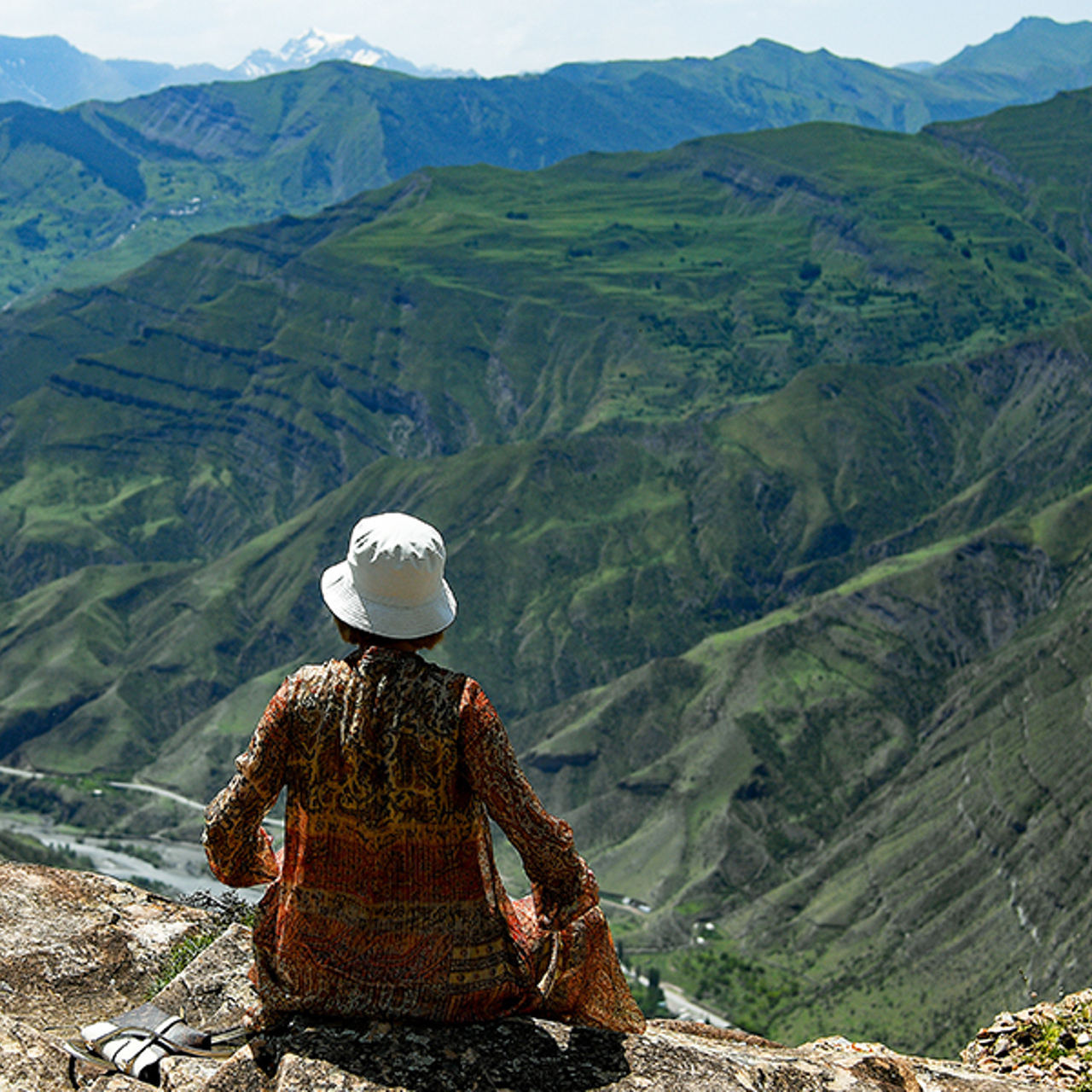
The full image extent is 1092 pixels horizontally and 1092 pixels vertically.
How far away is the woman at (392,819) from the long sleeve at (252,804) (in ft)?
0.05

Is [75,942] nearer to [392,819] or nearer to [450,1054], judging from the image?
[392,819]

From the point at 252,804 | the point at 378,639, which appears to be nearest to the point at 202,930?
the point at 252,804

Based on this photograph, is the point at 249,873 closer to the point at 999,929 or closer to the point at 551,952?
the point at 551,952

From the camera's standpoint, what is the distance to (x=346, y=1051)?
9547 millimetres

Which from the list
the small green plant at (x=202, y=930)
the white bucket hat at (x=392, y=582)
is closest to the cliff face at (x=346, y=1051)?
the small green plant at (x=202, y=930)

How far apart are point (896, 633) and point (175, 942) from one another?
529 feet

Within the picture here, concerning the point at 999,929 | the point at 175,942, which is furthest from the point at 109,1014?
the point at 999,929

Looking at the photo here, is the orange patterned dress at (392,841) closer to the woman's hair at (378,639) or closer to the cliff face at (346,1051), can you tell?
the woman's hair at (378,639)

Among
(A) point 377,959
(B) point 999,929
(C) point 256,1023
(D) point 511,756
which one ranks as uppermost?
(D) point 511,756

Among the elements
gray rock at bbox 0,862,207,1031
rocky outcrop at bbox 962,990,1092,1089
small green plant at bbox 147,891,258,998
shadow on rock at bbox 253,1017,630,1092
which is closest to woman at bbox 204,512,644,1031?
shadow on rock at bbox 253,1017,630,1092

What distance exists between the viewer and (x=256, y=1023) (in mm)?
10383

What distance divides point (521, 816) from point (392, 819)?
3.07 feet

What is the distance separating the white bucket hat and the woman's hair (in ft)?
0.14

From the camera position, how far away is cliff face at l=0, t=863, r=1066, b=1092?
9.45m
